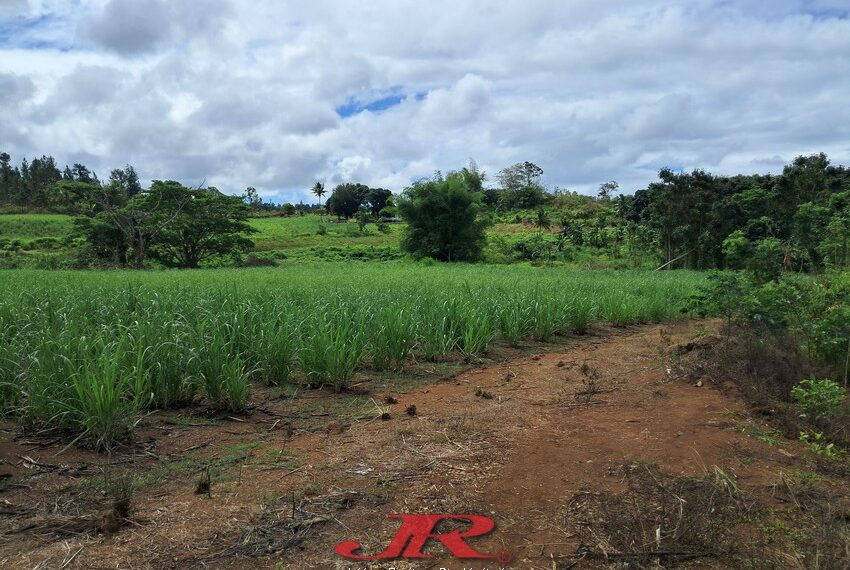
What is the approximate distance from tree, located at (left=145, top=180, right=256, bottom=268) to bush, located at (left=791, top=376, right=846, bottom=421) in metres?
33.5

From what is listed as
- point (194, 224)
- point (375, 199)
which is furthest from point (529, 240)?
point (375, 199)

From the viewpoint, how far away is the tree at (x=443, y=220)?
38.6m

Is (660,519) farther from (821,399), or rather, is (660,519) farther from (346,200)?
(346,200)

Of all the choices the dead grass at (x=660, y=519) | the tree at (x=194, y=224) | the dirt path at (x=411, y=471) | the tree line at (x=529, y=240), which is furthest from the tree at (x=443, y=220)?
the dead grass at (x=660, y=519)

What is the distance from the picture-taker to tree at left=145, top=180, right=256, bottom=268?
1335 inches

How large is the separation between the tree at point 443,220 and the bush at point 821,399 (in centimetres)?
3428

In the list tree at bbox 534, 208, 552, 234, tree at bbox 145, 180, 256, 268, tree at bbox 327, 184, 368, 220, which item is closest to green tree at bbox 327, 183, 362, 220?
tree at bbox 327, 184, 368, 220

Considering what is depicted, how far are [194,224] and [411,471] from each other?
3449 cm

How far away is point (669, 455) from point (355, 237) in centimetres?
5475

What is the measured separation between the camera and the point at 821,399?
13.4 ft

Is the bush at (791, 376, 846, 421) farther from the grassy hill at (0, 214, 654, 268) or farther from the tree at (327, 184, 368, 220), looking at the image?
the tree at (327, 184, 368, 220)

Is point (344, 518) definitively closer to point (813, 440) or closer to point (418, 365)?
point (813, 440)

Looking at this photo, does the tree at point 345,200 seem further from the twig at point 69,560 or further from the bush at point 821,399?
the twig at point 69,560

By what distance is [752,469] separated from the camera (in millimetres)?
3355
